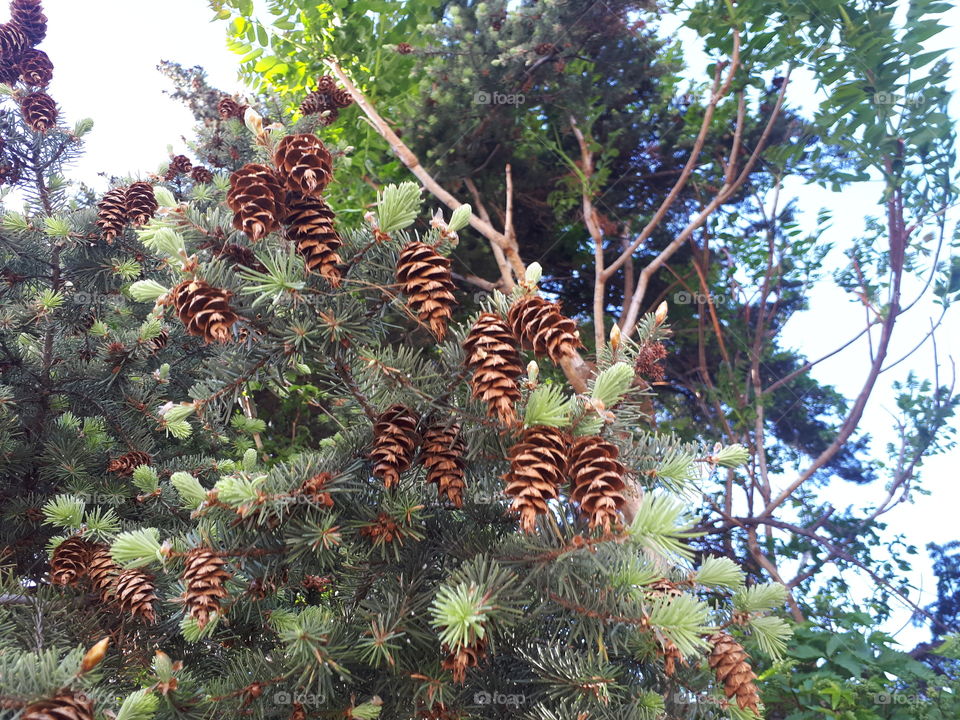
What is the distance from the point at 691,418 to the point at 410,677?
2549 millimetres

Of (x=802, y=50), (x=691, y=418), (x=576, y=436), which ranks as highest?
(x=802, y=50)

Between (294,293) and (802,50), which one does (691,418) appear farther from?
(294,293)

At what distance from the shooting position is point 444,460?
985 mm

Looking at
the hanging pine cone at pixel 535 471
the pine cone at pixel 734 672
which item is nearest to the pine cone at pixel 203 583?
the hanging pine cone at pixel 535 471

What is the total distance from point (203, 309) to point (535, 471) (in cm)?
48

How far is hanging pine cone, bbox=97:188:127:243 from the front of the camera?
1.72 m

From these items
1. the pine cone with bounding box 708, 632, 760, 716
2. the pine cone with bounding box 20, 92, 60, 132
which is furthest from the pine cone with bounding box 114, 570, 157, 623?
the pine cone with bounding box 20, 92, 60, 132

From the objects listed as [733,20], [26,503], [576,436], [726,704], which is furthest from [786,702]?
[733,20]

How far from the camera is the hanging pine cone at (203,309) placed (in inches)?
35.9

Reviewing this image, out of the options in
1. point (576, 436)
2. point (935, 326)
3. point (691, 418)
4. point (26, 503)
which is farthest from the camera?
point (691, 418)

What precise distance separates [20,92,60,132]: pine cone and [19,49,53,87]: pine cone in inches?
1.8

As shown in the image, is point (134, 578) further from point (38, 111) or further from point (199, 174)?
point (199, 174)

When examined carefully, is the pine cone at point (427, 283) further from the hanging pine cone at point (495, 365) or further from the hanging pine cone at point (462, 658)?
the hanging pine cone at point (462, 658)

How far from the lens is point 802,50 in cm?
277
